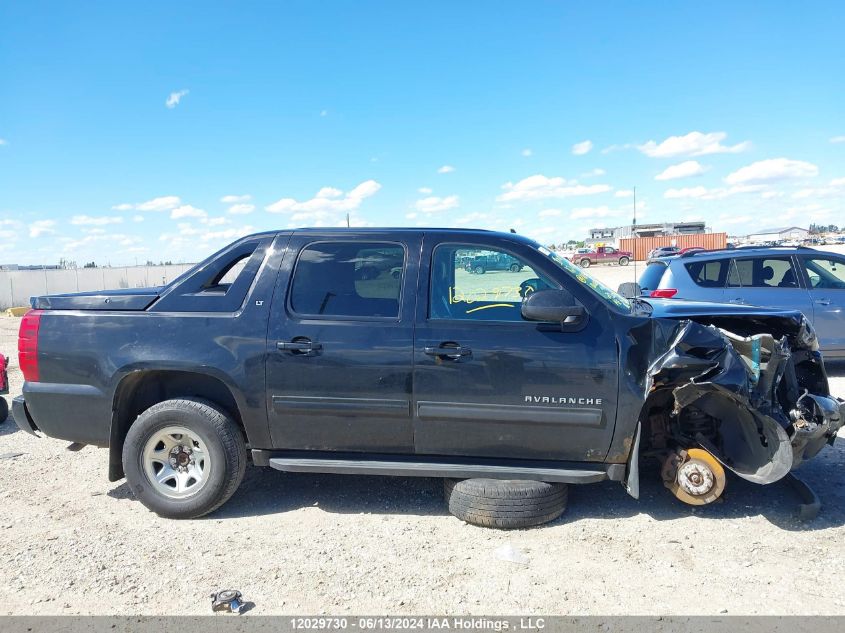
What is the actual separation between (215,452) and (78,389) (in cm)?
106

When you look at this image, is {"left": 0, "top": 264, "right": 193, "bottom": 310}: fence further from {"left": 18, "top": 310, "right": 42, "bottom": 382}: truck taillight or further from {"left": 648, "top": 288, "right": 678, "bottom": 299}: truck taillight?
{"left": 648, "top": 288, "right": 678, "bottom": 299}: truck taillight

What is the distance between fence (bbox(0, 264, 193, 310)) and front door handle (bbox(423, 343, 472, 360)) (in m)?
23.6

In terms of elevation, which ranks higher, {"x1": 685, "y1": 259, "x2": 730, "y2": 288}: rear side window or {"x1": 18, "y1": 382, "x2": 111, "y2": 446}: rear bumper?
{"x1": 685, "y1": 259, "x2": 730, "y2": 288}: rear side window

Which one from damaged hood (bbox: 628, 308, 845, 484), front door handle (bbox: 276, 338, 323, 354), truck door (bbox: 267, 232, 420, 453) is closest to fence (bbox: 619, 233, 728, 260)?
damaged hood (bbox: 628, 308, 845, 484)

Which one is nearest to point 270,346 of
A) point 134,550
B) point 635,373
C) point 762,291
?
point 134,550

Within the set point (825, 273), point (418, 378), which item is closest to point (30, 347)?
point (418, 378)

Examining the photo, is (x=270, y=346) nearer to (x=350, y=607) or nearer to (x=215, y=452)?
(x=215, y=452)

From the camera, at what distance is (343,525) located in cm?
387

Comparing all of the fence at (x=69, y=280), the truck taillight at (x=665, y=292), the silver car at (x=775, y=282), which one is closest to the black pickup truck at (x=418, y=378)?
the truck taillight at (x=665, y=292)

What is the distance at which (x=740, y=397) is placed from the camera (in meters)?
3.61

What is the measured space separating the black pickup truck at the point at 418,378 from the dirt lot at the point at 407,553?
27 centimetres

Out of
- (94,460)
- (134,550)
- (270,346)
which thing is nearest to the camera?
(134,550)

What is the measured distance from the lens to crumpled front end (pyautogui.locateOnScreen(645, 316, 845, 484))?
3.62m

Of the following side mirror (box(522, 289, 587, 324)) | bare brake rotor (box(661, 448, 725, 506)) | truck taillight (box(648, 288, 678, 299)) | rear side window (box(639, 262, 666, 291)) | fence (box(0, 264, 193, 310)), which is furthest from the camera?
fence (box(0, 264, 193, 310))
